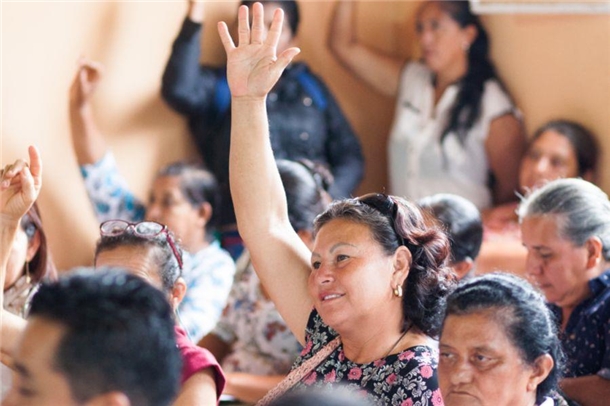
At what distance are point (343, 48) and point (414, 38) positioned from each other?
429 mm

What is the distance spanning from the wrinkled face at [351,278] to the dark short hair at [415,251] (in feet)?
0.08

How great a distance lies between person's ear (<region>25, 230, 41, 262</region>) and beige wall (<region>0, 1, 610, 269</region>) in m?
0.99

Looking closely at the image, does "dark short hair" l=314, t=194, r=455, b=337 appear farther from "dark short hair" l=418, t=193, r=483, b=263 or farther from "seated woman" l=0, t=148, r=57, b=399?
"seated woman" l=0, t=148, r=57, b=399

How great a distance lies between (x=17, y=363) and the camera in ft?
4.34

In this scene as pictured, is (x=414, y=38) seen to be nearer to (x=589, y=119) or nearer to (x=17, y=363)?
(x=589, y=119)

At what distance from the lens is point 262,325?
3215mm

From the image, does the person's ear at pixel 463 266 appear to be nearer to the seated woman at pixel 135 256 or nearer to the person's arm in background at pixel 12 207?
the seated woman at pixel 135 256

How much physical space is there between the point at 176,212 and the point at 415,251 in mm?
1710

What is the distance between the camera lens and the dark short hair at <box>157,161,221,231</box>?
371cm

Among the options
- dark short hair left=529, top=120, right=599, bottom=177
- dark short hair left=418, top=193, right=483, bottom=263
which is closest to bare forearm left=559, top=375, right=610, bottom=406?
dark short hair left=418, top=193, right=483, bottom=263

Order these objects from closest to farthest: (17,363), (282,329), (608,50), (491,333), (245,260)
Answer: (17,363) → (491,333) → (282,329) → (245,260) → (608,50)

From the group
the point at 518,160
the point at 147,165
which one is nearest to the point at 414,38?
the point at 518,160

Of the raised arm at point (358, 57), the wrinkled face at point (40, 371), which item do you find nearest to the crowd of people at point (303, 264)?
the wrinkled face at point (40, 371)

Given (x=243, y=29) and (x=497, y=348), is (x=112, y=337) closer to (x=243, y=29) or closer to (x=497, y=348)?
(x=497, y=348)
